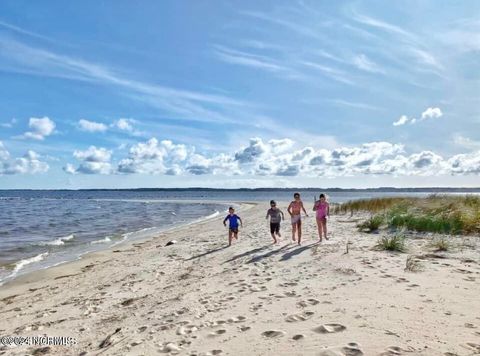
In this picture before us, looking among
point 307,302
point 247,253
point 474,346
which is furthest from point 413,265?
point 247,253

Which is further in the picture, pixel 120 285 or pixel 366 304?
pixel 120 285

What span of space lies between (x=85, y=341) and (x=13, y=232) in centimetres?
2223

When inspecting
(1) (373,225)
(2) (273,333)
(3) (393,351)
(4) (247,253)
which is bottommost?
(4) (247,253)

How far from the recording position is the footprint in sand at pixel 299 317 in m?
5.66

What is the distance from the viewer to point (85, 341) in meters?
6.01

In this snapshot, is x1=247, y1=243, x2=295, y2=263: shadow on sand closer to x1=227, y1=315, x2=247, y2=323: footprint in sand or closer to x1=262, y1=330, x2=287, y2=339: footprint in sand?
x1=227, y1=315, x2=247, y2=323: footprint in sand

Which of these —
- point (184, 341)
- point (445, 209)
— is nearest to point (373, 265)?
point (184, 341)

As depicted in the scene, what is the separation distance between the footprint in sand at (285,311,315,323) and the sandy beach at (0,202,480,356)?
0.02 m

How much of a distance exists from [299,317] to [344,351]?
1.34m

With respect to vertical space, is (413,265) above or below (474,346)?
above

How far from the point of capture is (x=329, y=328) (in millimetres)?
5176

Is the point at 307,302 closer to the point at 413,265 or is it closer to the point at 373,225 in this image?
the point at 413,265

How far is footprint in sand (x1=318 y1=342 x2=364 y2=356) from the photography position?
439cm

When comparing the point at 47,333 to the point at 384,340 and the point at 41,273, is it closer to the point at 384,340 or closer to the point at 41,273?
the point at 384,340
